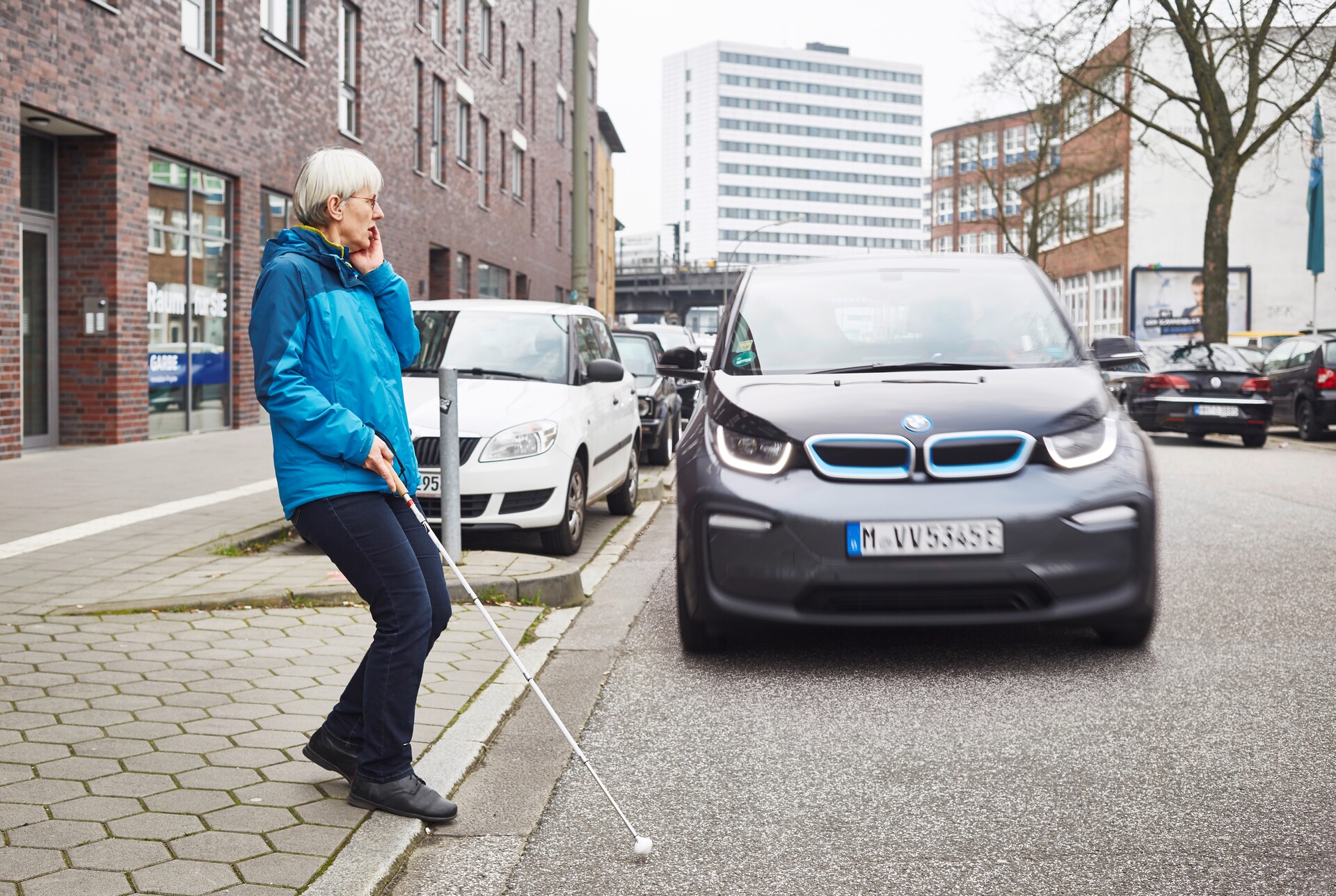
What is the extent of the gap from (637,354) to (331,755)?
12614 millimetres

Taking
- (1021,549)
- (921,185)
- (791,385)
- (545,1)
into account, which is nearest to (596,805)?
(1021,549)

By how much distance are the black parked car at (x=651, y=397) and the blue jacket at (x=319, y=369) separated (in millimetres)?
10289

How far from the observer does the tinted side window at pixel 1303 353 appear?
19.1m

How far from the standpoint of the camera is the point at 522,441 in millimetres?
8109

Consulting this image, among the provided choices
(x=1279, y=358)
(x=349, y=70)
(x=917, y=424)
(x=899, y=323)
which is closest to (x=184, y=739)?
(x=917, y=424)

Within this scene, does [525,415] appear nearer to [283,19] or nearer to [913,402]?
[913,402]

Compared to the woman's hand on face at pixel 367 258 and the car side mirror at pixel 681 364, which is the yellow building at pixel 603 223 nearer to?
the car side mirror at pixel 681 364

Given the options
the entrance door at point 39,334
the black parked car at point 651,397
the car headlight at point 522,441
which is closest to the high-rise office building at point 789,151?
the black parked car at point 651,397

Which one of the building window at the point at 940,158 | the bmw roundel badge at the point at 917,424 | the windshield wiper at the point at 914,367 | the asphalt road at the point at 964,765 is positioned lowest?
the asphalt road at the point at 964,765

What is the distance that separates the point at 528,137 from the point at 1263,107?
28.6 metres

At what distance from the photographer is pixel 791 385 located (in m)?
5.62

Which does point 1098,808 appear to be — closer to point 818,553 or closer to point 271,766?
point 818,553

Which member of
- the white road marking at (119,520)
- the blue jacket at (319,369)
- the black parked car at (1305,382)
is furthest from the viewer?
the black parked car at (1305,382)

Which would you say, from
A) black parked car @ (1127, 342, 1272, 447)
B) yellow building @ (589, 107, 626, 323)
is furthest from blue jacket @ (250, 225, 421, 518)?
yellow building @ (589, 107, 626, 323)
